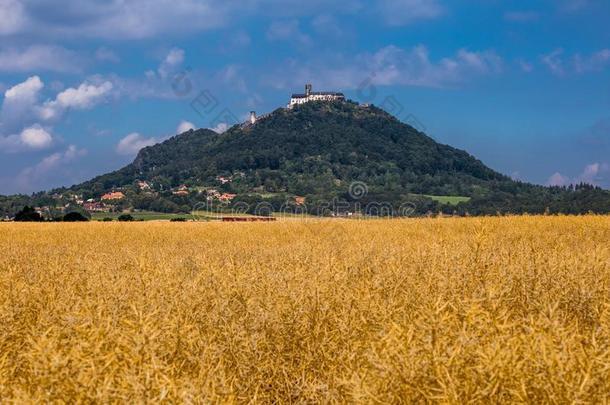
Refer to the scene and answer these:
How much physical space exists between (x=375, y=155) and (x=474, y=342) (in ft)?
608

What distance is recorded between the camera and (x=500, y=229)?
22609 mm

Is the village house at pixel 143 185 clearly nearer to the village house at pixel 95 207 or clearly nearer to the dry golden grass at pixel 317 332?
the village house at pixel 95 207

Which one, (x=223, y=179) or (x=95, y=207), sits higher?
(x=223, y=179)

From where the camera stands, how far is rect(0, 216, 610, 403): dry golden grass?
3.85 metres

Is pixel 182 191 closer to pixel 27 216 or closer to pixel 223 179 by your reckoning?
pixel 223 179

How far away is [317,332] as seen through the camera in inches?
248

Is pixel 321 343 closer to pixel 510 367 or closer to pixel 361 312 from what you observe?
pixel 361 312

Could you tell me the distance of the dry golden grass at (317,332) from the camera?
385 cm

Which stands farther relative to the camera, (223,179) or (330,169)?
(330,169)

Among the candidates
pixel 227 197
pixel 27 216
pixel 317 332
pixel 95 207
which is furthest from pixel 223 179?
pixel 317 332

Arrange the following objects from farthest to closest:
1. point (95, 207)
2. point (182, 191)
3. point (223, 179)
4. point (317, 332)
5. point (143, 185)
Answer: point (223, 179)
point (143, 185)
point (182, 191)
point (95, 207)
point (317, 332)

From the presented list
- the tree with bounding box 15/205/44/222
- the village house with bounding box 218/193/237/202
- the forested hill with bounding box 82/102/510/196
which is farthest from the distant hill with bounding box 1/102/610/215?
the tree with bounding box 15/205/44/222

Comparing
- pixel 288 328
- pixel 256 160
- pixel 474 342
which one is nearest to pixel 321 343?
pixel 288 328

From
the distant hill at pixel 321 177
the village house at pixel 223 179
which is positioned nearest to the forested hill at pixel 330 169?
the distant hill at pixel 321 177
